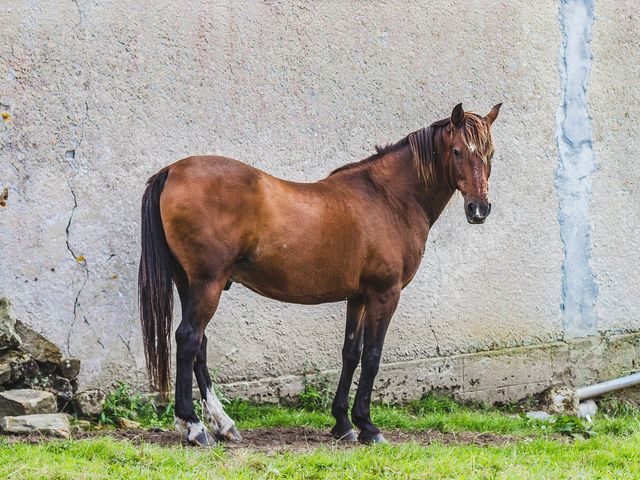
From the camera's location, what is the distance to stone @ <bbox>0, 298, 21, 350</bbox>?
5633mm

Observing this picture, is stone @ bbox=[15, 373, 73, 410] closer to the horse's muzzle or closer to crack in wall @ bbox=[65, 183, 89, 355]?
crack in wall @ bbox=[65, 183, 89, 355]

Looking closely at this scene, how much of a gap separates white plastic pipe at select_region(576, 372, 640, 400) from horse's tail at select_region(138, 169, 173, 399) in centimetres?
401

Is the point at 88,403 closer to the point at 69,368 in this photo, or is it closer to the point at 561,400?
the point at 69,368

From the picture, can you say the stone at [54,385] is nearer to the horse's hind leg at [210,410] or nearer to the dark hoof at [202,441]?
the horse's hind leg at [210,410]

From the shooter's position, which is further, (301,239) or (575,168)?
(575,168)

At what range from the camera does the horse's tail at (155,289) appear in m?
5.29

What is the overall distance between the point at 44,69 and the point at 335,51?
2201 mm

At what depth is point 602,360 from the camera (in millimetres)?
8250


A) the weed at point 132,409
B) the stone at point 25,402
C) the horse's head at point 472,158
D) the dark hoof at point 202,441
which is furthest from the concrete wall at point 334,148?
the horse's head at point 472,158

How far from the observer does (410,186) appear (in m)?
6.15

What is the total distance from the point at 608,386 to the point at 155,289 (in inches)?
176

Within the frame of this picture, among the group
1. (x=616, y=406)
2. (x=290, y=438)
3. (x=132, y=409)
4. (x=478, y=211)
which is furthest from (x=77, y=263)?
(x=616, y=406)

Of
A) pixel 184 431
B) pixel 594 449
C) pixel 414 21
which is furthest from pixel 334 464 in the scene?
pixel 414 21

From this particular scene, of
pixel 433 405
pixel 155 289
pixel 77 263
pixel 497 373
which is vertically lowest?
pixel 433 405
